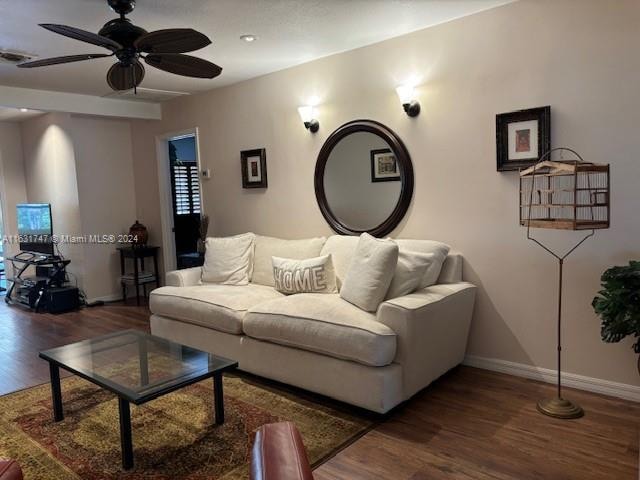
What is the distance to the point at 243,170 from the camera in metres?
4.83

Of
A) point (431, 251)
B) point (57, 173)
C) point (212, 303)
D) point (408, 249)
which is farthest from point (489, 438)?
point (57, 173)

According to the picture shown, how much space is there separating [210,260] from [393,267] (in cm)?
191

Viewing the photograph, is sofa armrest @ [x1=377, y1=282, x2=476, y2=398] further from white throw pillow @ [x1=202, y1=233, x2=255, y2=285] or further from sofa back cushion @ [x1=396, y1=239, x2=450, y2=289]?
white throw pillow @ [x1=202, y1=233, x2=255, y2=285]

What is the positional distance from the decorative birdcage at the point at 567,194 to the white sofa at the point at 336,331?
657 millimetres

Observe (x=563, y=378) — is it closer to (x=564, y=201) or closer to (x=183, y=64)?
(x=564, y=201)

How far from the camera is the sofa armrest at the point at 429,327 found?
2.64m

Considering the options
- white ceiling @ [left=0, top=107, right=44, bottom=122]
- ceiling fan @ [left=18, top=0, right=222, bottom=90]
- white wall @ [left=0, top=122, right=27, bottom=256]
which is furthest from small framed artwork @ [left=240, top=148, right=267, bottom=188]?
white wall @ [left=0, top=122, right=27, bottom=256]

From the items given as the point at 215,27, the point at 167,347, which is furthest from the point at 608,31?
the point at 167,347

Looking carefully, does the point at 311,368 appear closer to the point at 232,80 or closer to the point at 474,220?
the point at 474,220

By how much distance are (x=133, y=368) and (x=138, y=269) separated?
3.86 meters

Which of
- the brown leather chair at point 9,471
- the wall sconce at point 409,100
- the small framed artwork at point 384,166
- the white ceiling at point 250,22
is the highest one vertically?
the white ceiling at point 250,22

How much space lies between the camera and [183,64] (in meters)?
2.71

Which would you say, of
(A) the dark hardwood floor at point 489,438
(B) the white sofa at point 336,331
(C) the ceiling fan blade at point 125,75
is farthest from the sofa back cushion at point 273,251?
(C) the ceiling fan blade at point 125,75

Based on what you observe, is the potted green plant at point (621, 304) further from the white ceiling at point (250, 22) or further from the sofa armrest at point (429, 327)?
the white ceiling at point (250, 22)
